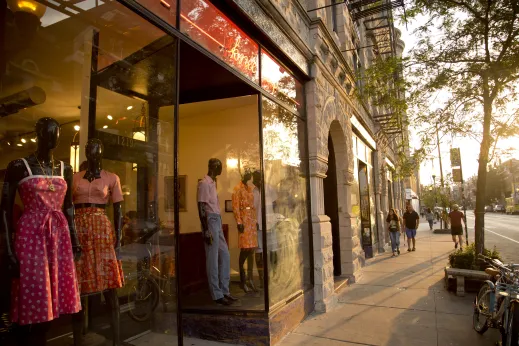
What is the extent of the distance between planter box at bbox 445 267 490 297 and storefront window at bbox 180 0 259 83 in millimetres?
5340

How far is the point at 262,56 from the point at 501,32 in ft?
17.2

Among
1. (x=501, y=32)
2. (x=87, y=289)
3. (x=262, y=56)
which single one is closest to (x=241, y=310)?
(x=87, y=289)


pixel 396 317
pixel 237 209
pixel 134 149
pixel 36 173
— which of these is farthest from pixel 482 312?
pixel 36 173

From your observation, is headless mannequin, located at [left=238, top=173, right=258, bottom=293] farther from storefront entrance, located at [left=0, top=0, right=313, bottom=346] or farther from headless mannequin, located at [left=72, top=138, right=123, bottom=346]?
headless mannequin, located at [left=72, top=138, right=123, bottom=346]

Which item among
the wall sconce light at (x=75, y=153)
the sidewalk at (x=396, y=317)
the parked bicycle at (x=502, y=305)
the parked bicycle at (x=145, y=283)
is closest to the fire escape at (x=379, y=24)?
the sidewalk at (x=396, y=317)

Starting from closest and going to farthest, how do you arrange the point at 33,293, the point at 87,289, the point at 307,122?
the point at 33,293, the point at 87,289, the point at 307,122

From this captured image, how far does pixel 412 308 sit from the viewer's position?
600 cm

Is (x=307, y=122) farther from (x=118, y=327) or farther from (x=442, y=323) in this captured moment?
(x=118, y=327)

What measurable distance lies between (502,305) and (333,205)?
4537 mm

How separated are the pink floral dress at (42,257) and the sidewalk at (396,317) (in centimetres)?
298

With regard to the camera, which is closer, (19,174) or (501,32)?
(19,174)

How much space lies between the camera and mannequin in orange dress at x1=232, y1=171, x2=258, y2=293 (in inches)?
230

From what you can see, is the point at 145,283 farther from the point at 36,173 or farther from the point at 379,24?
the point at 379,24

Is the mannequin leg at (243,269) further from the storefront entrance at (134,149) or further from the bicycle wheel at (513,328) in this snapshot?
the bicycle wheel at (513,328)
